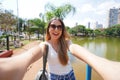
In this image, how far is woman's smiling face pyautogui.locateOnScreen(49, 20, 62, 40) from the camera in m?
1.53

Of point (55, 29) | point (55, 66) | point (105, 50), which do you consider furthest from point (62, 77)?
point (105, 50)

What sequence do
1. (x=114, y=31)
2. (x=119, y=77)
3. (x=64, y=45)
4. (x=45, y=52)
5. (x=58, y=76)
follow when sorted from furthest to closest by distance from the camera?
(x=114, y=31)
(x=58, y=76)
(x=64, y=45)
(x=45, y=52)
(x=119, y=77)

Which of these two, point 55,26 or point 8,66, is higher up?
point 55,26

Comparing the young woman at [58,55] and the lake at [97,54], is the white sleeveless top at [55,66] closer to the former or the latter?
the young woman at [58,55]

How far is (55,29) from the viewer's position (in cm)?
154

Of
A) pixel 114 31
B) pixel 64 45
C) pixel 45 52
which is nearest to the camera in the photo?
pixel 45 52

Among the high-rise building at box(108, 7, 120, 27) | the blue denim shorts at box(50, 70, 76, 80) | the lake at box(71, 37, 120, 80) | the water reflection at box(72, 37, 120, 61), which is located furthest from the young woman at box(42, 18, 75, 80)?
the high-rise building at box(108, 7, 120, 27)

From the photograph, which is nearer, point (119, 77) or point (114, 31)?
point (119, 77)

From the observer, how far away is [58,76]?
1.56 meters

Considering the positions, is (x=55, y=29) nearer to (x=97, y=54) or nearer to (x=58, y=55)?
(x=58, y=55)

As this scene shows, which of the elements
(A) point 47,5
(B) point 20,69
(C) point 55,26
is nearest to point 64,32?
(C) point 55,26

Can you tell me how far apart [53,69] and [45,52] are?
0.57 m

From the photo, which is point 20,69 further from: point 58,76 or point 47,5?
point 47,5

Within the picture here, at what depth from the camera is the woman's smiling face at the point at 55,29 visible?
1526 mm
